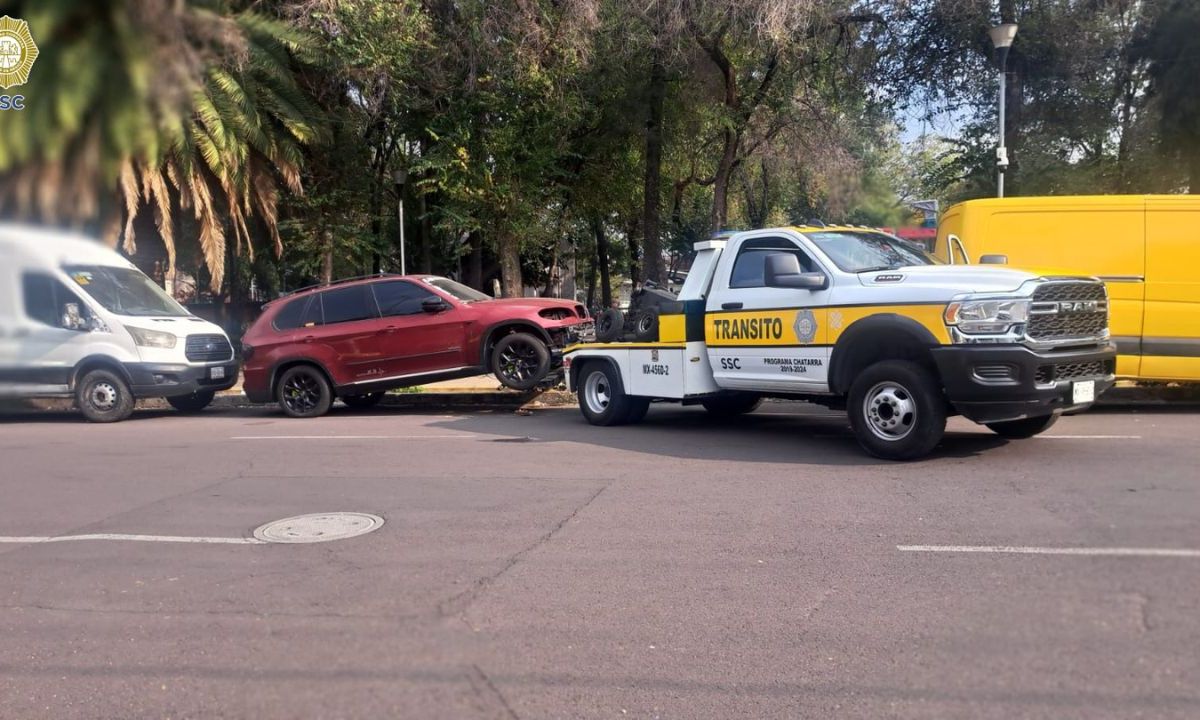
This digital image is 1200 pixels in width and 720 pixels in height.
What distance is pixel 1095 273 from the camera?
11094mm

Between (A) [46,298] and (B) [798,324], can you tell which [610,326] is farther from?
(A) [46,298]

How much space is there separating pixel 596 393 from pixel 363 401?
5515 mm

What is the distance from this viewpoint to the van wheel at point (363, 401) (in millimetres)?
15094

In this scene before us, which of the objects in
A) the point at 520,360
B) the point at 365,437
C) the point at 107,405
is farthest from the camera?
the point at 107,405

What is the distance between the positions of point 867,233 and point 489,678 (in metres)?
6.95

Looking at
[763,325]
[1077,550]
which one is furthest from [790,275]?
[1077,550]

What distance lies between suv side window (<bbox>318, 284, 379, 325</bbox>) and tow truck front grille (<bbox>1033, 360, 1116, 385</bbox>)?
9.14m

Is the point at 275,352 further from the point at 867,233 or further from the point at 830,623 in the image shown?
the point at 830,623

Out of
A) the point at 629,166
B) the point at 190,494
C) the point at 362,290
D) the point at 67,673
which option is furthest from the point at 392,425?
the point at 629,166

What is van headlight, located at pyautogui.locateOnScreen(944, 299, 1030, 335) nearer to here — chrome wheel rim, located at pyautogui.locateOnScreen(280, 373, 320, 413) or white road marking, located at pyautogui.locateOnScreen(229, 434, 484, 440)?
white road marking, located at pyautogui.locateOnScreen(229, 434, 484, 440)

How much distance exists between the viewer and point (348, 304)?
1359cm

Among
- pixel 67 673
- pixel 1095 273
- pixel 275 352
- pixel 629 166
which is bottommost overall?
pixel 67 673

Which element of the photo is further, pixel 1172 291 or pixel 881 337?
pixel 1172 291

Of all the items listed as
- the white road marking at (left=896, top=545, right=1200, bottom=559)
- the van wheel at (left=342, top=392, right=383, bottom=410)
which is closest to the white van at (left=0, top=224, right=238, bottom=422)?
the white road marking at (left=896, top=545, right=1200, bottom=559)
